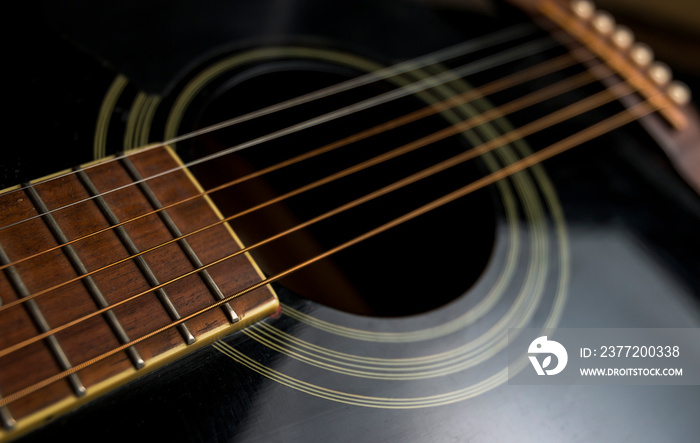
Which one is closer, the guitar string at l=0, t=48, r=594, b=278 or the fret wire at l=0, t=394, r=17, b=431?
the fret wire at l=0, t=394, r=17, b=431

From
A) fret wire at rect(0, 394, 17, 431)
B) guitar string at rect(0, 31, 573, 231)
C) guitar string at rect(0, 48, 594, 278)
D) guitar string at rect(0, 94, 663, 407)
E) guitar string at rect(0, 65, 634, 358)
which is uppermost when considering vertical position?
guitar string at rect(0, 31, 573, 231)

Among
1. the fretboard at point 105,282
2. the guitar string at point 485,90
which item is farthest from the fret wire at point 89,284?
the guitar string at point 485,90

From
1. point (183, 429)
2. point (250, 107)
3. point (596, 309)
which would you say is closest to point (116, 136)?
point (250, 107)

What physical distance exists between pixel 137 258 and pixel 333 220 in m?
0.37

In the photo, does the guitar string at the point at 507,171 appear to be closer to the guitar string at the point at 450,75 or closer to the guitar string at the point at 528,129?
the guitar string at the point at 528,129

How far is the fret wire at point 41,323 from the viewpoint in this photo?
0.46 m

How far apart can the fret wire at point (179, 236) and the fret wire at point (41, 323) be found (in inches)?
5.3

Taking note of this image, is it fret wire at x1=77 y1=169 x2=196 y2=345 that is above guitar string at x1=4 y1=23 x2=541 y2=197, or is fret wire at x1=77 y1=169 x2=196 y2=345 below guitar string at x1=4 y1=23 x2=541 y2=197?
below

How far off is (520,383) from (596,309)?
0.51 ft

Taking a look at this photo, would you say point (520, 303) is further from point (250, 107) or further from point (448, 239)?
point (250, 107)

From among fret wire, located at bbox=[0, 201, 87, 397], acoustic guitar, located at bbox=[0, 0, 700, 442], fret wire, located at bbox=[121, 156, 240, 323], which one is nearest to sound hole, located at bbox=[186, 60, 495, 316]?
acoustic guitar, located at bbox=[0, 0, 700, 442]

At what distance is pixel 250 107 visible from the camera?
82 cm

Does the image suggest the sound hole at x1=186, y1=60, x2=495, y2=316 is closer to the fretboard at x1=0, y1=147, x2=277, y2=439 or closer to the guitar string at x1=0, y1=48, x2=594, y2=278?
the guitar string at x1=0, y1=48, x2=594, y2=278

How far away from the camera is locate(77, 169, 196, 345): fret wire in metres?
0.51
